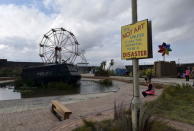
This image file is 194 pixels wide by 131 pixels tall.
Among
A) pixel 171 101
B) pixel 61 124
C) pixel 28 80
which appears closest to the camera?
pixel 61 124

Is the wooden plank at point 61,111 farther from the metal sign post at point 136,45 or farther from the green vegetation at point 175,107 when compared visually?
the metal sign post at point 136,45

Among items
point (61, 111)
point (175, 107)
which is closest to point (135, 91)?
point (61, 111)

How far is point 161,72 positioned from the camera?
1233 inches

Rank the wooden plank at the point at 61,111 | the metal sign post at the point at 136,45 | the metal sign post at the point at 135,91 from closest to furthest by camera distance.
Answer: the metal sign post at the point at 136,45 → the metal sign post at the point at 135,91 → the wooden plank at the point at 61,111

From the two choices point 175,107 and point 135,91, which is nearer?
point 135,91

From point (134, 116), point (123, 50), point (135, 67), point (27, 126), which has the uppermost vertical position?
point (123, 50)

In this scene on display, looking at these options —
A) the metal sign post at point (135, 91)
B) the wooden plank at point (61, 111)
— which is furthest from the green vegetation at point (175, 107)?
the wooden plank at point (61, 111)

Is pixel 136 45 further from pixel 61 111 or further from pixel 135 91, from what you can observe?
pixel 61 111

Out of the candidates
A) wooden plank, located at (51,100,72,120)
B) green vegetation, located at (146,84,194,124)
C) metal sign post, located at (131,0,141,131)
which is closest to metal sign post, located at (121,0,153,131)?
metal sign post, located at (131,0,141,131)

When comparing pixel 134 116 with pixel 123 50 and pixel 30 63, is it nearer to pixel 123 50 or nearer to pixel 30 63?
pixel 123 50

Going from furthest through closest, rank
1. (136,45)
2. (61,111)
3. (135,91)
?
(61,111), (135,91), (136,45)

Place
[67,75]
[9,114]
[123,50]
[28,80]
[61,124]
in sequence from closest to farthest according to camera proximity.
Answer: [123,50] → [61,124] → [9,114] → [67,75] → [28,80]

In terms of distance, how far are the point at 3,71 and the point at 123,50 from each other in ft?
152

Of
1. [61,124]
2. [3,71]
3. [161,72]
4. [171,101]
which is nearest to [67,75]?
[161,72]
